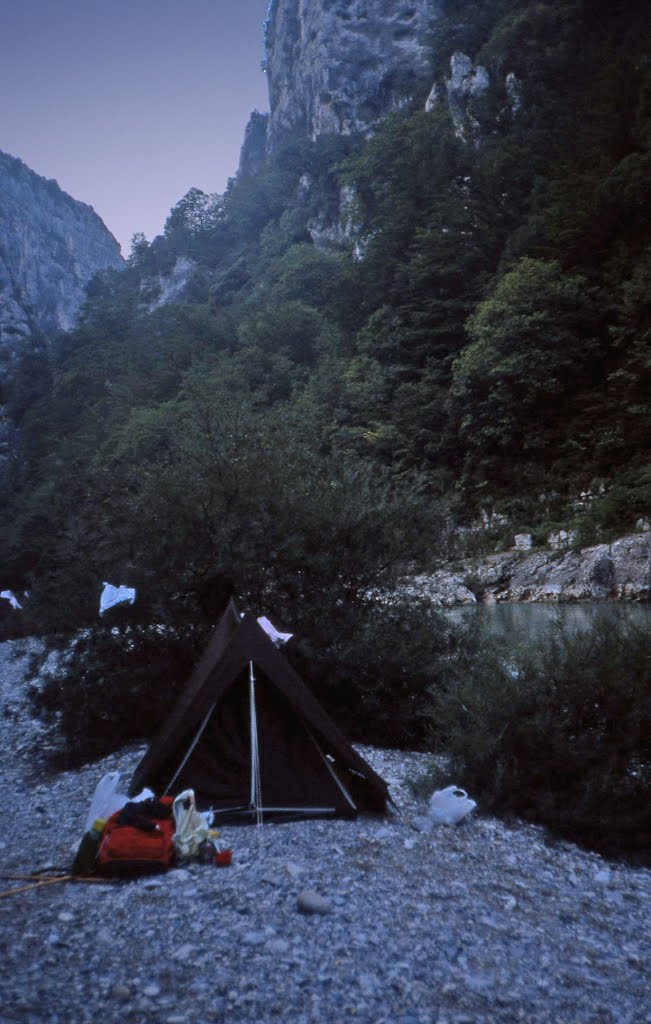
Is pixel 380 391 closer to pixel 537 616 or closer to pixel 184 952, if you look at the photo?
pixel 537 616

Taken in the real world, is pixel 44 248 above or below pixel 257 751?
above

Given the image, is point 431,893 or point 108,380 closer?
point 431,893

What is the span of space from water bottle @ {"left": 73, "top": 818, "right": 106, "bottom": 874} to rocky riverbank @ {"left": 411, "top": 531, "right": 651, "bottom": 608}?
1475 centimetres

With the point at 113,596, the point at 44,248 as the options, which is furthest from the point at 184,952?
the point at 44,248

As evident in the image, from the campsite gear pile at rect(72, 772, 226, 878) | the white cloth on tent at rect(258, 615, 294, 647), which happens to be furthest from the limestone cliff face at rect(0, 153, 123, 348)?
the campsite gear pile at rect(72, 772, 226, 878)

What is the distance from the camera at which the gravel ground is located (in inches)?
147

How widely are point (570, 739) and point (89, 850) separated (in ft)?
16.3

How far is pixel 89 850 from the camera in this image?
562 centimetres

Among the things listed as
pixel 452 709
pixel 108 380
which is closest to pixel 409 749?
pixel 452 709

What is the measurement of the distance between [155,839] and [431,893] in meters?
2.24

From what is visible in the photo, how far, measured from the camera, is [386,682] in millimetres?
10773

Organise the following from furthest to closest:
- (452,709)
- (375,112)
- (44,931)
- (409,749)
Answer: (375,112) < (409,749) < (452,709) < (44,931)

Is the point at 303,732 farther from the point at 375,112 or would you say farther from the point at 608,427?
the point at 375,112

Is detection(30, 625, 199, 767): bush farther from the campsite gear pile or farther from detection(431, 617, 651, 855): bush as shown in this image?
detection(431, 617, 651, 855): bush
